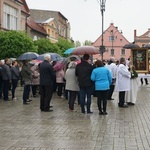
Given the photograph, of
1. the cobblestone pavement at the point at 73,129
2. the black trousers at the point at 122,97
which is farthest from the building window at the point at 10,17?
the black trousers at the point at 122,97

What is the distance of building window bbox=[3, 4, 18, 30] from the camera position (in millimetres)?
37441

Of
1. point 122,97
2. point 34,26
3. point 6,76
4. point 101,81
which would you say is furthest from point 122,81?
point 34,26

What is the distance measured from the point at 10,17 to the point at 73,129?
31.0 meters

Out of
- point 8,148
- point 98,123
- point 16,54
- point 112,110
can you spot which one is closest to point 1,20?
point 16,54

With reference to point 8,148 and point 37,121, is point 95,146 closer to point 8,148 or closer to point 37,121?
point 8,148

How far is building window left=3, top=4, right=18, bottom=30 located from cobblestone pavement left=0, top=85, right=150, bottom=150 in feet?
83.2

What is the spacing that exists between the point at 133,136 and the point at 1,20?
2939 cm

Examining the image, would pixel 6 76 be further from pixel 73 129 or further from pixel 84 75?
pixel 73 129

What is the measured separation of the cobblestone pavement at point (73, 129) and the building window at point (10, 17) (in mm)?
25346

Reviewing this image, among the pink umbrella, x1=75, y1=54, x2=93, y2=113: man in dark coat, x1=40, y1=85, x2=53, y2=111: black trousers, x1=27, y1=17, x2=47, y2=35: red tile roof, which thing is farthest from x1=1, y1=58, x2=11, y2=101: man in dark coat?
x1=27, y1=17, x2=47, y2=35: red tile roof

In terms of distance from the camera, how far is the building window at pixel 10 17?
1474 inches

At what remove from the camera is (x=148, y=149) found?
7230 millimetres

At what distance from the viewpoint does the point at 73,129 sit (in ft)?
30.3

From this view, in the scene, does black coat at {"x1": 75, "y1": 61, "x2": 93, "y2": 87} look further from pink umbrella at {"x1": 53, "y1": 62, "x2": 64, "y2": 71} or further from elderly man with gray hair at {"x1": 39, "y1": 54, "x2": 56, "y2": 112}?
pink umbrella at {"x1": 53, "y1": 62, "x2": 64, "y2": 71}
